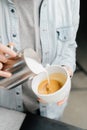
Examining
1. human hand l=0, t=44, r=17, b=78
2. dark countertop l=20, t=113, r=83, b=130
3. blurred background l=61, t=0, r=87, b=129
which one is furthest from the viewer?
blurred background l=61, t=0, r=87, b=129

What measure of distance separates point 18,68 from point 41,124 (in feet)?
0.73

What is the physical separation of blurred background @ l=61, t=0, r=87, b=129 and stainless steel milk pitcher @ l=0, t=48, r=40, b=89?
2.52 feet

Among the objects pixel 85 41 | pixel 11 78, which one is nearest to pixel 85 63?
pixel 85 41

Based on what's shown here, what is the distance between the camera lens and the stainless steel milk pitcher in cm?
59

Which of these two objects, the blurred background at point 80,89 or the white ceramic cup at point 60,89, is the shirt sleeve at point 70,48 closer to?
the white ceramic cup at point 60,89

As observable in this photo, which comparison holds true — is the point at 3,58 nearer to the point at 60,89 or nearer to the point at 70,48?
the point at 60,89

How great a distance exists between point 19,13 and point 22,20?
0.02 m

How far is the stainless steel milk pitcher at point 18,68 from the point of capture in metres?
0.59

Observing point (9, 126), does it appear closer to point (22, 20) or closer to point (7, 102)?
point (7, 102)

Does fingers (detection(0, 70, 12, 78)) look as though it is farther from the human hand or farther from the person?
the person

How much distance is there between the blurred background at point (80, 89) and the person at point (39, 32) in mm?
454

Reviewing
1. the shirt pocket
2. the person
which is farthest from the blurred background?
the shirt pocket

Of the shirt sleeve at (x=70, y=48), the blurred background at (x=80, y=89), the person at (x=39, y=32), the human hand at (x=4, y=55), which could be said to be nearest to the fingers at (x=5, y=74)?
the human hand at (x=4, y=55)

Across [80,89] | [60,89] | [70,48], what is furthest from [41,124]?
[80,89]
